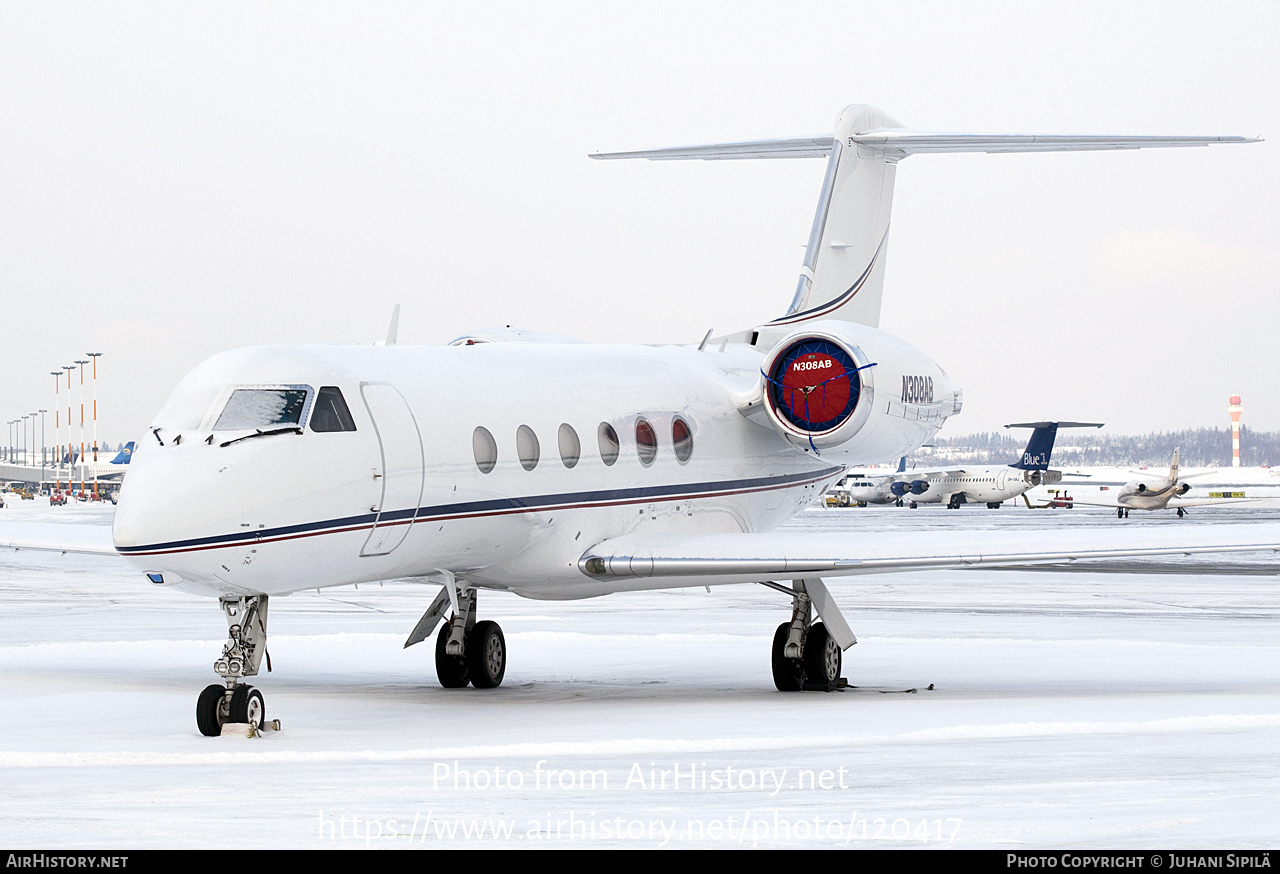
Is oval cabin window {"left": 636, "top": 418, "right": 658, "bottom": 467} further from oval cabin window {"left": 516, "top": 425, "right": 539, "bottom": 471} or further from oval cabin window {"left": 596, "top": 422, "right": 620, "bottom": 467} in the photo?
oval cabin window {"left": 516, "top": 425, "right": 539, "bottom": 471}

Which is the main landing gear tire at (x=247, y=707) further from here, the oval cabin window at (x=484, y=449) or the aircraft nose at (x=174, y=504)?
the oval cabin window at (x=484, y=449)

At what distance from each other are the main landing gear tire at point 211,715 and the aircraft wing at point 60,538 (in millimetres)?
4345

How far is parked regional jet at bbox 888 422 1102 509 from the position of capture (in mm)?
84000

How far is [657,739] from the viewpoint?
1091cm

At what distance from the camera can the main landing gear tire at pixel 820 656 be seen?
49.2ft

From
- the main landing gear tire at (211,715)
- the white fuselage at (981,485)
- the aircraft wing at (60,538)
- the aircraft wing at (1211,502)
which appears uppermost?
the aircraft wing at (60,538)

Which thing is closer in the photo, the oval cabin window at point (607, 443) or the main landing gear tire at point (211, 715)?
the main landing gear tire at point (211, 715)

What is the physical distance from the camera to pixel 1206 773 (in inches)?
364

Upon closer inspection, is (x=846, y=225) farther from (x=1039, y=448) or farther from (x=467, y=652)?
(x=1039, y=448)

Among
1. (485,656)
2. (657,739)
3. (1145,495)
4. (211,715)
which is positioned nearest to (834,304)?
(485,656)

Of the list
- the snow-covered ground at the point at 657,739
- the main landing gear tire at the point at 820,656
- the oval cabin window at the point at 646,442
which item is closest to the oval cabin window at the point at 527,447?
the oval cabin window at the point at 646,442

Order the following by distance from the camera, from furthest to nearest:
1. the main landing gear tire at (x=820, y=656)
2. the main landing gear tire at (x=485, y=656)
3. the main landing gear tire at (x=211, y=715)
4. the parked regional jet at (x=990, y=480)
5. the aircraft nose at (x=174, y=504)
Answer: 1. the parked regional jet at (x=990, y=480)
2. the main landing gear tire at (x=485, y=656)
3. the main landing gear tire at (x=820, y=656)
4. the main landing gear tire at (x=211, y=715)
5. the aircraft nose at (x=174, y=504)
